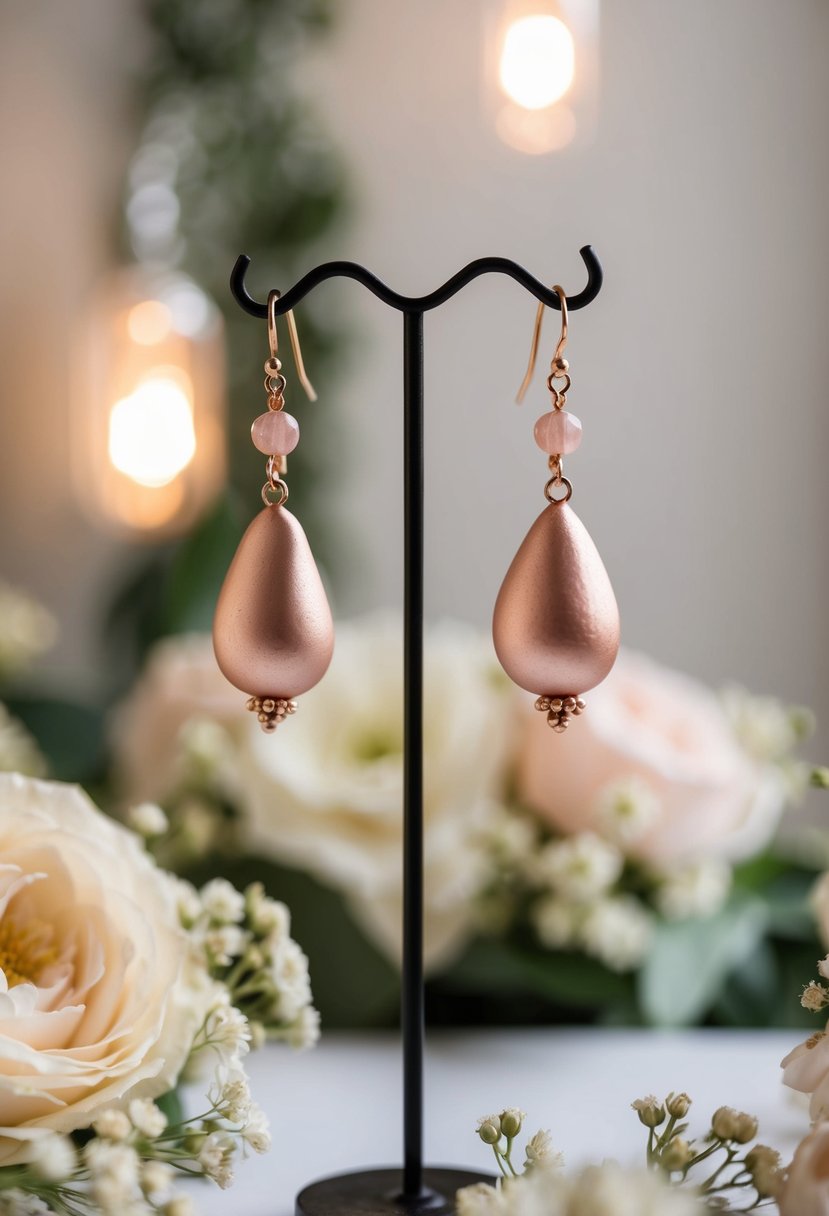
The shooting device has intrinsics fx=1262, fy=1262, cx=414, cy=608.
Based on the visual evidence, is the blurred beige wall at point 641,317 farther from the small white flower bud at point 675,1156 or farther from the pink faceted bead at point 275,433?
the small white flower bud at point 675,1156

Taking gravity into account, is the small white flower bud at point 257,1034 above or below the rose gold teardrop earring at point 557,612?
below

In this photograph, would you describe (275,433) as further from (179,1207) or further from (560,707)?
(179,1207)

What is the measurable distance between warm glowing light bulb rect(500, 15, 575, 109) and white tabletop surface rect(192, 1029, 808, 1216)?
2.56ft

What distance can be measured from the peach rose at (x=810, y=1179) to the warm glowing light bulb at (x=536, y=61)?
3.01 ft

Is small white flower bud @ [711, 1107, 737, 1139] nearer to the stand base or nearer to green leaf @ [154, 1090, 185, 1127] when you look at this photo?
the stand base

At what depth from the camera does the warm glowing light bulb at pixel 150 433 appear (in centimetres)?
114

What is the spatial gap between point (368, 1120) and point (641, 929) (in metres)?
0.19

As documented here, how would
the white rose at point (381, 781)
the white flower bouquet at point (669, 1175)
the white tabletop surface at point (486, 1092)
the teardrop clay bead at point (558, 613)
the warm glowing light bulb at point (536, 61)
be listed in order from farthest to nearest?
the warm glowing light bulb at point (536, 61)
the white rose at point (381, 781)
the white tabletop surface at point (486, 1092)
the teardrop clay bead at point (558, 613)
the white flower bouquet at point (669, 1175)

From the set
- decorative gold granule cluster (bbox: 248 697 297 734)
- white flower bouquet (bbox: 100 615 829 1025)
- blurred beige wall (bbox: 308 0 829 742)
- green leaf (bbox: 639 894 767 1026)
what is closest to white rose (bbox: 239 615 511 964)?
white flower bouquet (bbox: 100 615 829 1025)

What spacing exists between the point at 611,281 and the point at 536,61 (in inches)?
10.9

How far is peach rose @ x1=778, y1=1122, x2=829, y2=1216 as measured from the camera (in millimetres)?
383

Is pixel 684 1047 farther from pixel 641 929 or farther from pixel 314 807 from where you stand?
pixel 314 807

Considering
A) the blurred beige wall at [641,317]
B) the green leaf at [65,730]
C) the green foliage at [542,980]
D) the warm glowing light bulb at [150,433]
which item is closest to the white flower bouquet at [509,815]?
the green foliage at [542,980]

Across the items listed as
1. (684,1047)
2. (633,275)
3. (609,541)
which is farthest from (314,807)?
(633,275)
